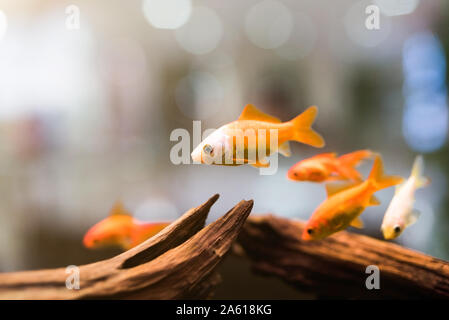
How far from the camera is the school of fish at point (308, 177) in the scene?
1.06m

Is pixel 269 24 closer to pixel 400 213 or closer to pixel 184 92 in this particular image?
pixel 184 92

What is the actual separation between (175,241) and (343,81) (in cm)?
153

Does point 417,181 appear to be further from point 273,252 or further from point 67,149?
point 67,149

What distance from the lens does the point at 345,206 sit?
1289 millimetres

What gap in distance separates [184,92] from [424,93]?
1535 mm

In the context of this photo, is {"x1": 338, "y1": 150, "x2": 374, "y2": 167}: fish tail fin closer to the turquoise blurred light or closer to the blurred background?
the blurred background

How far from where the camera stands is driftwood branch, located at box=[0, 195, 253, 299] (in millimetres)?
981

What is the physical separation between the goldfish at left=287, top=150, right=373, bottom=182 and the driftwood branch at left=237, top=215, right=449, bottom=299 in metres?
0.33

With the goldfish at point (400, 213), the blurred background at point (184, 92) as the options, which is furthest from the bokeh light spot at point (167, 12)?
the goldfish at point (400, 213)

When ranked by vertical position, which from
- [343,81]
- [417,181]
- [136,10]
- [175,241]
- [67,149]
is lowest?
[175,241]

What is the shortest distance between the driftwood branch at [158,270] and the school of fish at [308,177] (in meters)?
0.20

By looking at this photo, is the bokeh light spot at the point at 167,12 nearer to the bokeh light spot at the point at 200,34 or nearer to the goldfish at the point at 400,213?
the bokeh light spot at the point at 200,34
